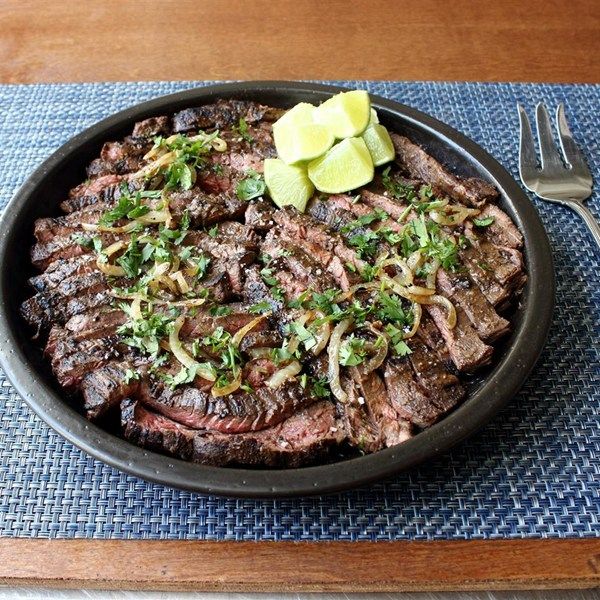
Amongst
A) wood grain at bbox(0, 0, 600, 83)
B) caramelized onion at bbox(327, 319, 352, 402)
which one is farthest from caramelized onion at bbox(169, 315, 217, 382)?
wood grain at bbox(0, 0, 600, 83)

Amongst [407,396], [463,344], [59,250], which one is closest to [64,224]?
[59,250]

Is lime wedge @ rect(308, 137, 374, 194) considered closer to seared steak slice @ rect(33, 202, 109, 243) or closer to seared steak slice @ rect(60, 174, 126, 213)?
seared steak slice @ rect(60, 174, 126, 213)

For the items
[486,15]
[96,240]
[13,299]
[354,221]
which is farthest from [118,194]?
[486,15]

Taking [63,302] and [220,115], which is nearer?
[63,302]

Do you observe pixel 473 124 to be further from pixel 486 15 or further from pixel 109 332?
pixel 109 332

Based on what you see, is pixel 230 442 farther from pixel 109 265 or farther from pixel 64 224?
pixel 64 224
